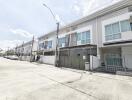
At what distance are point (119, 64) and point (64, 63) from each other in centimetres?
947

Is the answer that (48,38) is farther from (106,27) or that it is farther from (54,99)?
(54,99)

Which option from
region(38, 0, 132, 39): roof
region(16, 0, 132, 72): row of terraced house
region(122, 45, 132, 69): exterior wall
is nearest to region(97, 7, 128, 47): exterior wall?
region(16, 0, 132, 72): row of terraced house

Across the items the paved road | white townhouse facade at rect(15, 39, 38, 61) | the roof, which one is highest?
the roof

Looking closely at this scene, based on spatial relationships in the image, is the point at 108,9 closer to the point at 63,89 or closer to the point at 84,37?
the point at 84,37

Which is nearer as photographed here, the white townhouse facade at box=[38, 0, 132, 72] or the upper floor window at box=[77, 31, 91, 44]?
the white townhouse facade at box=[38, 0, 132, 72]

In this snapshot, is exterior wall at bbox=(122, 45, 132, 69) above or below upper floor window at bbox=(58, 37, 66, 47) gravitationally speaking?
below

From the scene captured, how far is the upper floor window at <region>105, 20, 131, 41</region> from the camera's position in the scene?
50.2 ft

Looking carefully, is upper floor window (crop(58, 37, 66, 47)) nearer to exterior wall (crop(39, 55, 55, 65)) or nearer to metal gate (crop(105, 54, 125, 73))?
exterior wall (crop(39, 55, 55, 65))

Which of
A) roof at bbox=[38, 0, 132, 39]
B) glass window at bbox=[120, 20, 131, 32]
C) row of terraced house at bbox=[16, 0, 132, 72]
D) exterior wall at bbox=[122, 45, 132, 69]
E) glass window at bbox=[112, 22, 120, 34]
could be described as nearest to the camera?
glass window at bbox=[120, 20, 131, 32]

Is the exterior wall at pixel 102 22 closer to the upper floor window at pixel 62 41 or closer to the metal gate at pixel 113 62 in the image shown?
the metal gate at pixel 113 62

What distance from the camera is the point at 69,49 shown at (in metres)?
21.8

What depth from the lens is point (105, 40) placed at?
17484mm

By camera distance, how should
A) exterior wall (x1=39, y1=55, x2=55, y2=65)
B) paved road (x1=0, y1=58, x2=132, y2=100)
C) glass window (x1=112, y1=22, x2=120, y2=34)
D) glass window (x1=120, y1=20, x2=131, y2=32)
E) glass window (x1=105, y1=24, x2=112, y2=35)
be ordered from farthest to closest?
exterior wall (x1=39, y1=55, x2=55, y2=65) → glass window (x1=105, y1=24, x2=112, y2=35) → glass window (x1=112, y1=22, x2=120, y2=34) → glass window (x1=120, y1=20, x2=131, y2=32) → paved road (x1=0, y1=58, x2=132, y2=100)

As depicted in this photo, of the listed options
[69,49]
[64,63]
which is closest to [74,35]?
[69,49]
